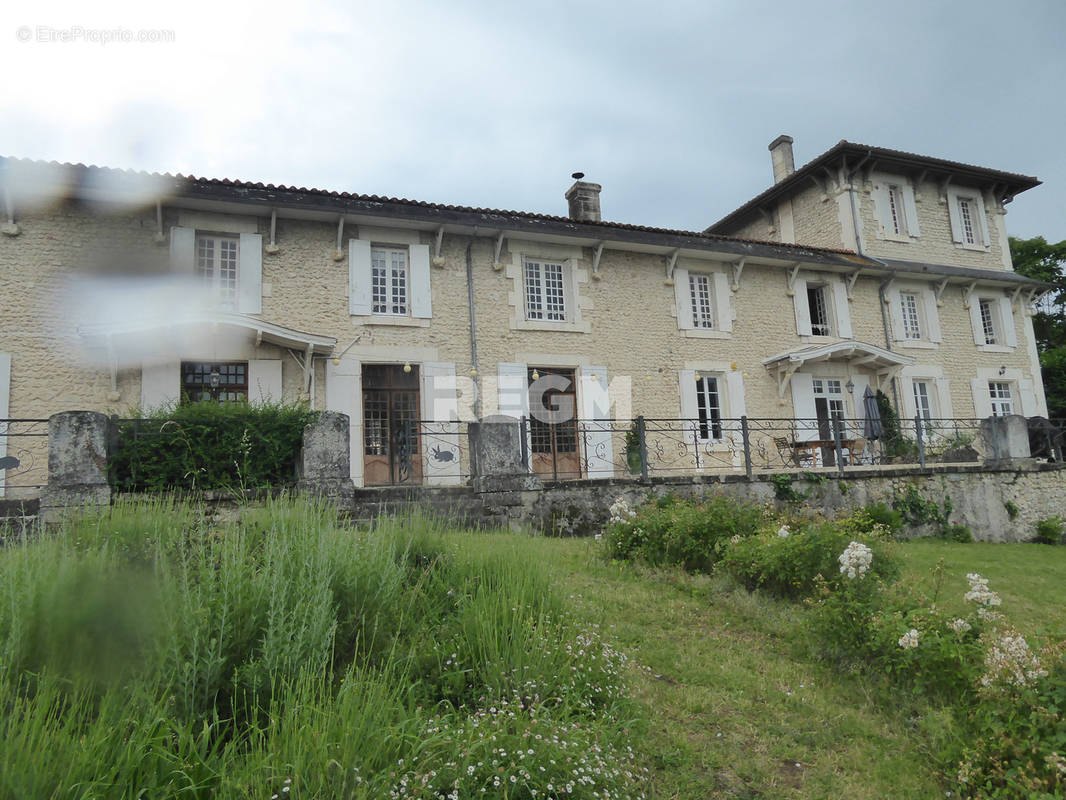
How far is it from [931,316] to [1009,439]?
536 centimetres

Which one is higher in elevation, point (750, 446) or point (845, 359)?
point (845, 359)

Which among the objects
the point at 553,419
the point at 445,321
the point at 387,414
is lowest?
the point at 553,419

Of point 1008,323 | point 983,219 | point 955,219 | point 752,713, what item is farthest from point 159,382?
point 983,219

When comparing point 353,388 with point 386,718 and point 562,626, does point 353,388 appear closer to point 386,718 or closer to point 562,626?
point 562,626

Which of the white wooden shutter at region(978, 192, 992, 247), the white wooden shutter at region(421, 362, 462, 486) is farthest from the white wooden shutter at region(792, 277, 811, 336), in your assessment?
the white wooden shutter at region(421, 362, 462, 486)

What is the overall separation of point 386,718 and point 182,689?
779 millimetres

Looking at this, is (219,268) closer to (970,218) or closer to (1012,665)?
(1012,665)

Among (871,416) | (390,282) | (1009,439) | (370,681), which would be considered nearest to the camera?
(370,681)

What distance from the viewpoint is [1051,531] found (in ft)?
39.4

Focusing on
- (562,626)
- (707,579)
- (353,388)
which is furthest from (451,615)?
(353,388)

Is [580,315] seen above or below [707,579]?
above

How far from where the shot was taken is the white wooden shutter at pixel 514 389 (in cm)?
1223

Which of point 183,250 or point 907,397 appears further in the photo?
point 907,397

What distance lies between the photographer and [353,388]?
11.2m
